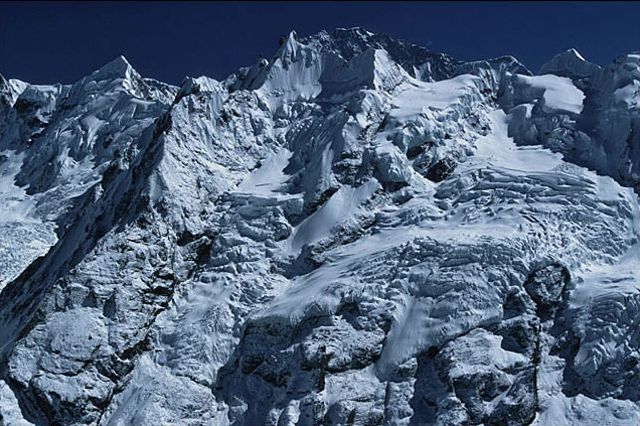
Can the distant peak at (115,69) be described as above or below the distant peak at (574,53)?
above

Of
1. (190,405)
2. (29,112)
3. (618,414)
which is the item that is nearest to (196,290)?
(190,405)

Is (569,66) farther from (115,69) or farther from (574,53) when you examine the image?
(115,69)

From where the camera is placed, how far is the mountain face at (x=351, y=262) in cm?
6119

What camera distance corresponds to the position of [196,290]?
71812 mm

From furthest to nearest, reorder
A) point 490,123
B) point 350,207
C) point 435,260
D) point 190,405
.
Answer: point 490,123 → point 350,207 → point 435,260 → point 190,405

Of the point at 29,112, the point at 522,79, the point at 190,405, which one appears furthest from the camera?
the point at 29,112

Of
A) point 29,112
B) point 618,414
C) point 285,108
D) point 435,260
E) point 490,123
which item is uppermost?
point 29,112

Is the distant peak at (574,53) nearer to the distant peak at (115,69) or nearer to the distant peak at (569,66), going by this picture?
the distant peak at (569,66)

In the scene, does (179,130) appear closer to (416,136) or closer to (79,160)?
(416,136)

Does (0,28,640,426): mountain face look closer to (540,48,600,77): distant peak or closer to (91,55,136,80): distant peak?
(540,48,600,77): distant peak

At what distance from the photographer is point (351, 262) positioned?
70375 mm

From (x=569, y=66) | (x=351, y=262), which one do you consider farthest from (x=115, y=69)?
(x=351, y=262)

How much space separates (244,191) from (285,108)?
16.5 m

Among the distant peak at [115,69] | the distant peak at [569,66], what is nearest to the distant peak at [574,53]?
the distant peak at [569,66]
